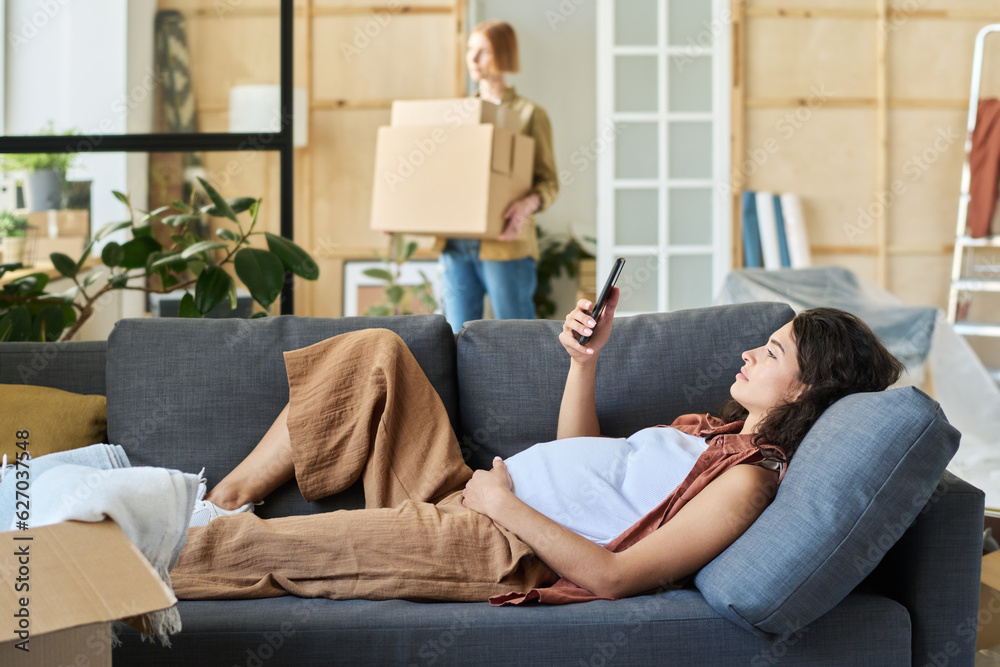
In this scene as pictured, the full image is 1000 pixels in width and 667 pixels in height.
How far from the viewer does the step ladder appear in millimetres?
4395

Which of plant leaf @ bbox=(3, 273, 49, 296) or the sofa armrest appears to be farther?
plant leaf @ bbox=(3, 273, 49, 296)

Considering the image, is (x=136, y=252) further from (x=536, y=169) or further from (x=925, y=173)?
(x=925, y=173)

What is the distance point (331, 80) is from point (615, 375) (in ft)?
10.6

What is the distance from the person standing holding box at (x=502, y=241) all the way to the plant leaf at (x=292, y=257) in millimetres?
1080

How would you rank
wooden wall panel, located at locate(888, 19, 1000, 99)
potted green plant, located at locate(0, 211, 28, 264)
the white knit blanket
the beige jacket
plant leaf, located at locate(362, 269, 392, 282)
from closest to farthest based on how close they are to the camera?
1. the white knit blanket
2. the beige jacket
3. potted green plant, located at locate(0, 211, 28, 264)
4. plant leaf, located at locate(362, 269, 392, 282)
5. wooden wall panel, located at locate(888, 19, 1000, 99)

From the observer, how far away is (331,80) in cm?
441

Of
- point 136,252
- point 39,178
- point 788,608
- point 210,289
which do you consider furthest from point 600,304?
point 39,178

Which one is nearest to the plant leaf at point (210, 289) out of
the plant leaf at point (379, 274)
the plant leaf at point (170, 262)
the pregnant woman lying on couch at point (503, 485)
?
the plant leaf at point (170, 262)

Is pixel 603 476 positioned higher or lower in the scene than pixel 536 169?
lower

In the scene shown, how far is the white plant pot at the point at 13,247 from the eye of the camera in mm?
3316

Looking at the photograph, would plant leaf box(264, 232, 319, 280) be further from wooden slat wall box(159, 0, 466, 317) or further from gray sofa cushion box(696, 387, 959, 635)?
wooden slat wall box(159, 0, 466, 317)

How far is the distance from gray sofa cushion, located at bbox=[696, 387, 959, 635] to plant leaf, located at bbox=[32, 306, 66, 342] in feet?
5.77

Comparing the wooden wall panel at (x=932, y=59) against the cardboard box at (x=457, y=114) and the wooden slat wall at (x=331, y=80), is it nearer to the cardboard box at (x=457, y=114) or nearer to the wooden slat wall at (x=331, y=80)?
the wooden slat wall at (x=331, y=80)

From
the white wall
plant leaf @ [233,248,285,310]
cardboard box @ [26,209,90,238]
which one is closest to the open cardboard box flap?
plant leaf @ [233,248,285,310]
